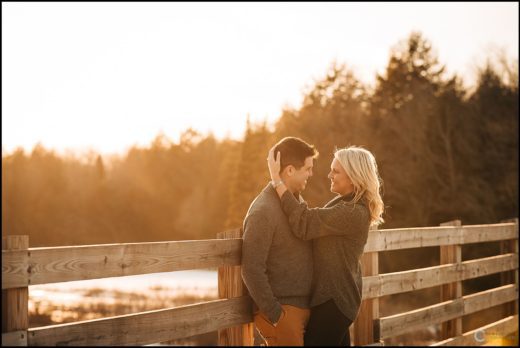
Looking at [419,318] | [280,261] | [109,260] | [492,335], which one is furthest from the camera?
[492,335]

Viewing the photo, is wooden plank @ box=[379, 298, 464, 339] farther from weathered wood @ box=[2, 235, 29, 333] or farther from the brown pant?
weathered wood @ box=[2, 235, 29, 333]

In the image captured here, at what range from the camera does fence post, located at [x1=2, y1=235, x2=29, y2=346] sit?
3359mm

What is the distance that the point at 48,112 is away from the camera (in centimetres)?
6812

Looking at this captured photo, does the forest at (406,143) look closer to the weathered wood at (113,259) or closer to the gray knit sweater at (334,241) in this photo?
the gray knit sweater at (334,241)

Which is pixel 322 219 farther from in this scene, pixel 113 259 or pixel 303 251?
pixel 113 259

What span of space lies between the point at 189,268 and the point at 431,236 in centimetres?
374

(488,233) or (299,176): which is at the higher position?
(299,176)

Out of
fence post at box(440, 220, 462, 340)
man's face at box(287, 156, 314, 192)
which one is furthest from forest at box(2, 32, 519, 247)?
man's face at box(287, 156, 314, 192)

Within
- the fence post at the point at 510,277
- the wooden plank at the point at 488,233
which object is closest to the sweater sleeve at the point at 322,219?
the wooden plank at the point at 488,233

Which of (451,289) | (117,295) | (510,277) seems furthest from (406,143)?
(451,289)

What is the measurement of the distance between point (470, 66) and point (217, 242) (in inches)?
1068

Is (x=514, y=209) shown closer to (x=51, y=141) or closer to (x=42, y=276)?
(x=42, y=276)

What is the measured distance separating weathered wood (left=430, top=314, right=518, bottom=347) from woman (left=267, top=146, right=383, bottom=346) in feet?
10.6

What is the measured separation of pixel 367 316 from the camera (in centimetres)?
607
